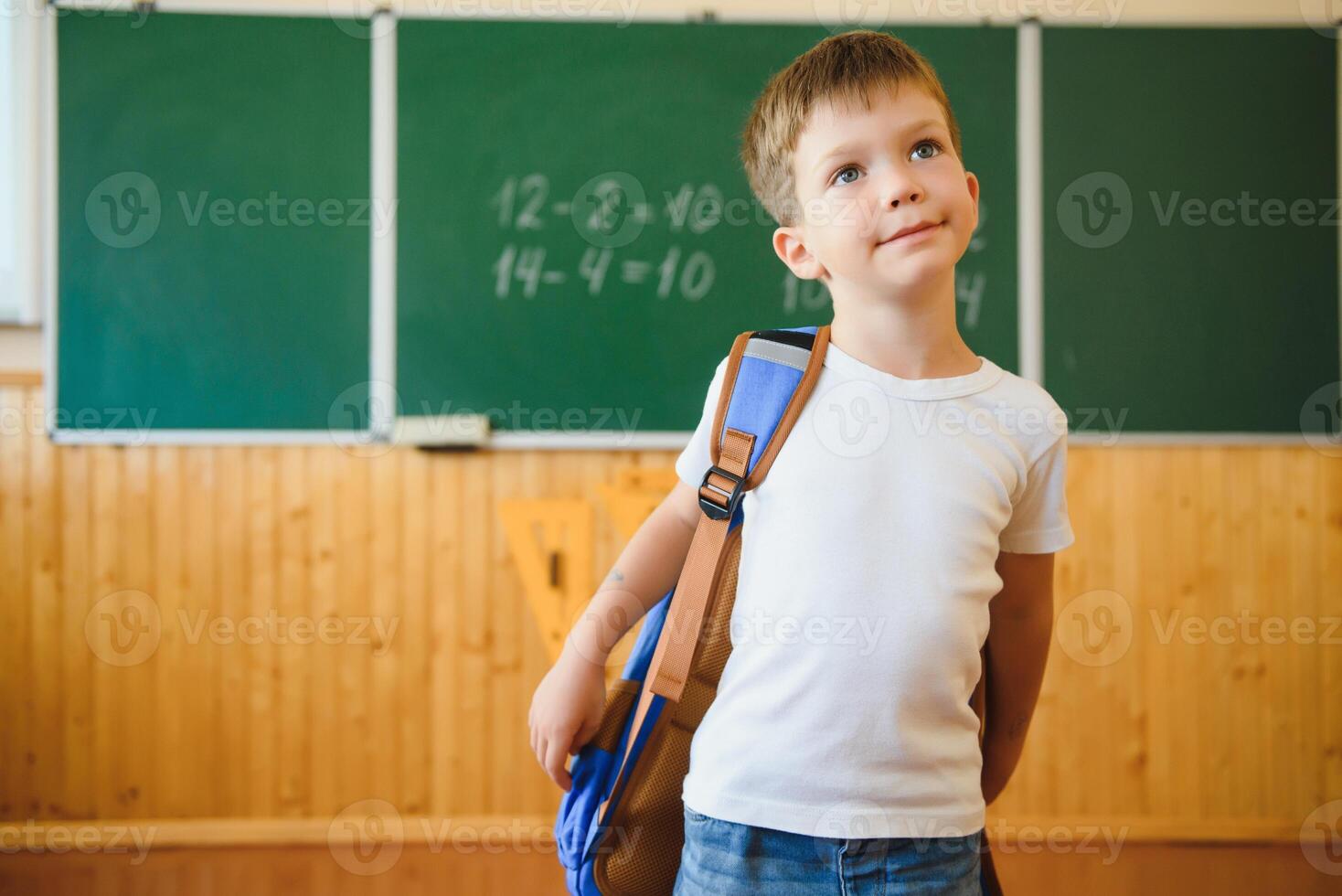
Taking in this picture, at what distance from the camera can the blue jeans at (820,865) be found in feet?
2.45

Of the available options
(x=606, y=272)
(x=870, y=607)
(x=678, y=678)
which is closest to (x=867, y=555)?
(x=870, y=607)

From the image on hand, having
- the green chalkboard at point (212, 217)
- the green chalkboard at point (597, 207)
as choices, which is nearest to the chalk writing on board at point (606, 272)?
the green chalkboard at point (597, 207)

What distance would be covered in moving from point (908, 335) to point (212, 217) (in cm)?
198

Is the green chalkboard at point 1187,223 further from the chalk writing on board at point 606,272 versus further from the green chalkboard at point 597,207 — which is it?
the chalk writing on board at point 606,272

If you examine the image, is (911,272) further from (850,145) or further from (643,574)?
(643,574)

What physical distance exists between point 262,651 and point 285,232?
3.41 ft

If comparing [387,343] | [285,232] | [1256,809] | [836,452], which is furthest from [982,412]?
[1256,809]

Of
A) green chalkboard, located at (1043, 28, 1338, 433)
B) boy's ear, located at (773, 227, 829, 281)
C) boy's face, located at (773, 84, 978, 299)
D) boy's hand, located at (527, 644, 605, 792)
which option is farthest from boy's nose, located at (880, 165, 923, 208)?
green chalkboard, located at (1043, 28, 1338, 433)

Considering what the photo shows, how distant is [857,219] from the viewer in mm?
776

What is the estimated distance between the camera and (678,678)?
0.82 m

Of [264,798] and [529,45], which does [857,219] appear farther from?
[264,798]

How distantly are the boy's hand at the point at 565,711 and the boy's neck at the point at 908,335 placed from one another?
0.39 m

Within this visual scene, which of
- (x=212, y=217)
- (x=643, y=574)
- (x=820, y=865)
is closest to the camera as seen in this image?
(x=820, y=865)

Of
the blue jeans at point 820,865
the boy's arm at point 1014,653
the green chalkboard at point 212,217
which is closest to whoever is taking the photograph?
the blue jeans at point 820,865
